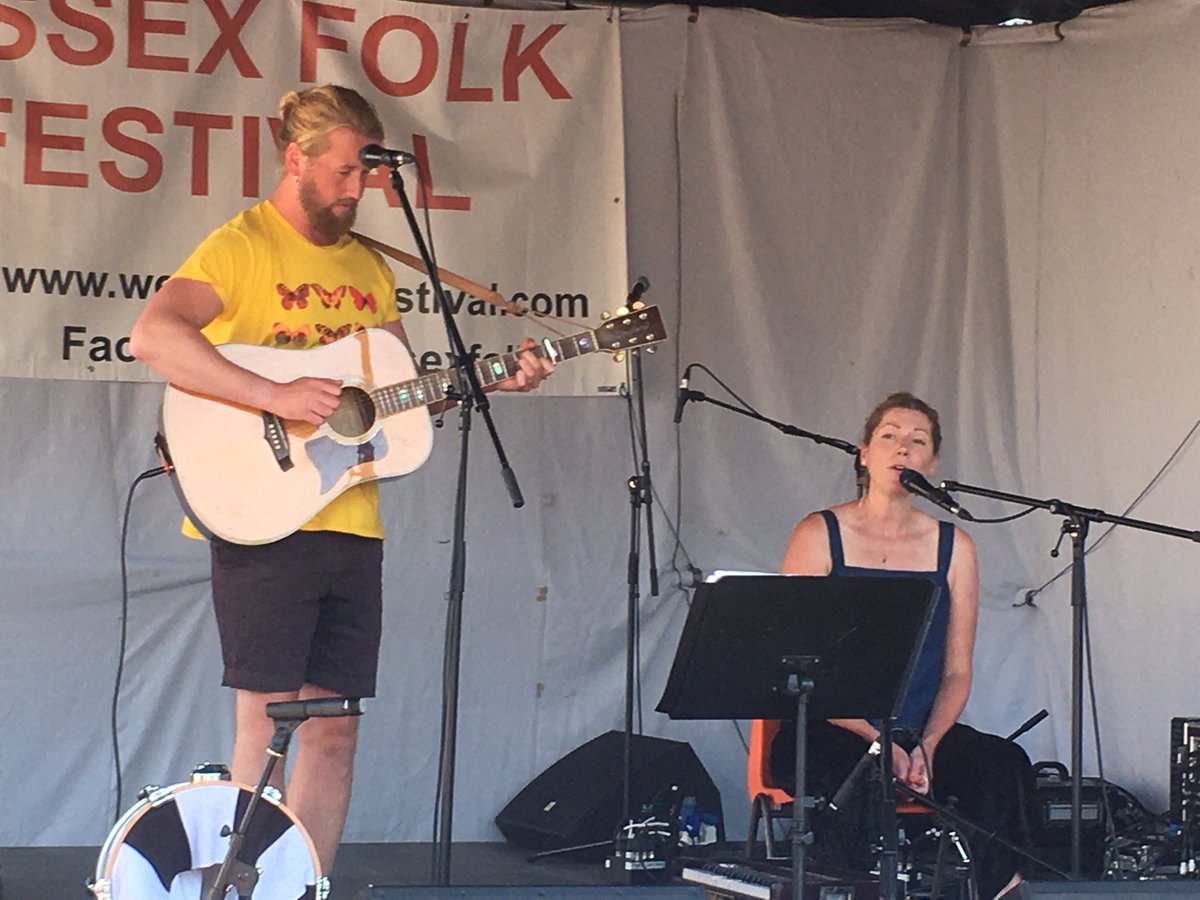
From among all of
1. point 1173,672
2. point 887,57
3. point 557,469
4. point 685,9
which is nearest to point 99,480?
point 557,469

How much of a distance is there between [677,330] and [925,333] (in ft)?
2.88

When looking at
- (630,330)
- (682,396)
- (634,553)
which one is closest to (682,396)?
(682,396)

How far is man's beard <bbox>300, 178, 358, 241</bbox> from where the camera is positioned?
367cm

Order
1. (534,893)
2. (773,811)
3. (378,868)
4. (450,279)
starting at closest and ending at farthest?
(534,893) → (773,811) → (450,279) → (378,868)

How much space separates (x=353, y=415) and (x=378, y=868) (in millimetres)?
1817

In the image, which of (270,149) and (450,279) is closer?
(450,279)

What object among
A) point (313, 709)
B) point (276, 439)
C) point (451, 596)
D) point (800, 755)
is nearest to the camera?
point (313, 709)

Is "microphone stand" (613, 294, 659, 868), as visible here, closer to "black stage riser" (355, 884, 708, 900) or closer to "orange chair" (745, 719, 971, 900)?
"orange chair" (745, 719, 971, 900)

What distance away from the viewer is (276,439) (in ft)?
12.0

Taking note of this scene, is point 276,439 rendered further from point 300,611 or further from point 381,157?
point 381,157

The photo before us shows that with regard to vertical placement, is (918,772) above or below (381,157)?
below

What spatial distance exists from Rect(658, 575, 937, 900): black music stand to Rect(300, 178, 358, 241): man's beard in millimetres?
1122

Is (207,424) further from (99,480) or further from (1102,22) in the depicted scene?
(1102,22)

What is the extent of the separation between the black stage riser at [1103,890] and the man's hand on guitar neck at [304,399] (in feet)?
5.56
